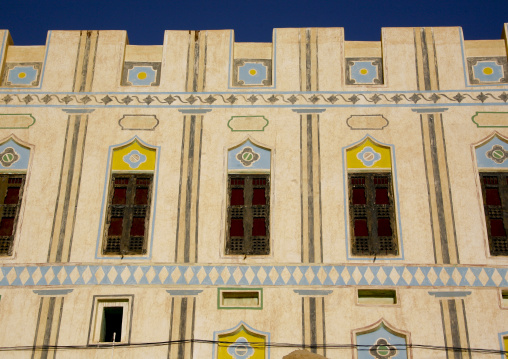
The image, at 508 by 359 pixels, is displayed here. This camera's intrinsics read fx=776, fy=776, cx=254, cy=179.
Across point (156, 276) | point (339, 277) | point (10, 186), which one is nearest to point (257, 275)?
point (339, 277)

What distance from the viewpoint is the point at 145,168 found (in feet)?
48.9

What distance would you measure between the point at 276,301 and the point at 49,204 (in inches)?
183

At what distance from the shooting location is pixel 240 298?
1371 centimetres

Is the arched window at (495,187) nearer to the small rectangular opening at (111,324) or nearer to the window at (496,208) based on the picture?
the window at (496,208)

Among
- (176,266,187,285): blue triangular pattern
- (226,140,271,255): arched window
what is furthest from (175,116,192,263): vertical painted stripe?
(226,140,271,255): arched window

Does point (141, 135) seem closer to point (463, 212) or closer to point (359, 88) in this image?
point (359, 88)

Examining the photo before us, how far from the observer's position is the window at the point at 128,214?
46.5ft

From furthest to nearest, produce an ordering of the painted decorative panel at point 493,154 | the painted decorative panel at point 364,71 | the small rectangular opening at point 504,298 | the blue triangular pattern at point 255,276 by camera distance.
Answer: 1. the painted decorative panel at point 364,71
2. the painted decorative panel at point 493,154
3. the blue triangular pattern at point 255,276
4. the small rectangular opening at point 504,298

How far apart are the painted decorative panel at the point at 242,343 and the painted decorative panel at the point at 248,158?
3108 mm

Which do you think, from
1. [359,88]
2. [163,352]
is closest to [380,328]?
[163,352]

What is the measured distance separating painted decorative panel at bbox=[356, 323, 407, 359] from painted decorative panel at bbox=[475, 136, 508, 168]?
12.4 feet

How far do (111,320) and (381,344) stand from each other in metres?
4.76

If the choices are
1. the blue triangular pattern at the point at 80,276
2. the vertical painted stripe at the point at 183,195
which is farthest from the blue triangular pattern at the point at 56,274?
the vertical painted stripe at the point at 183,195

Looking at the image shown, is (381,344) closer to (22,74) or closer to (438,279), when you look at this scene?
(438,279)
